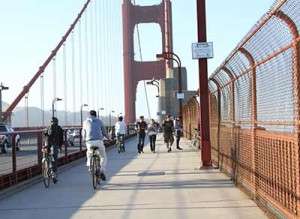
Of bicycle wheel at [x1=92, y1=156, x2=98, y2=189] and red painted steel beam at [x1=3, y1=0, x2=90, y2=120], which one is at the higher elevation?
red painted steel beam at [x1=3, y1=0, x2=90, y2=120]

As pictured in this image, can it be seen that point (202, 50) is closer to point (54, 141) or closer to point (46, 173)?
point (54, 141)

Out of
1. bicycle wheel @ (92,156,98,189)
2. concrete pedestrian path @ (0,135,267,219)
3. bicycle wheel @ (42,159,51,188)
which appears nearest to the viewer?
concrete pedestrian path @ (0,135,267,219)

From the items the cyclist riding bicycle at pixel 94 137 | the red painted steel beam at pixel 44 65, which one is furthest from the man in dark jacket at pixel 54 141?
the red painted steel beam at pixel 44 65

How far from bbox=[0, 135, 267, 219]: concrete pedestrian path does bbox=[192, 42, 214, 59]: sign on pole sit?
2502 millimetres

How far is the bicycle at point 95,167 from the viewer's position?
992cm

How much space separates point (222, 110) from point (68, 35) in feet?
172

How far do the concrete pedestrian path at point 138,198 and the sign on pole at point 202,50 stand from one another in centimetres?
250

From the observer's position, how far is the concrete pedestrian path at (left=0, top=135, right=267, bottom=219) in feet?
23.3

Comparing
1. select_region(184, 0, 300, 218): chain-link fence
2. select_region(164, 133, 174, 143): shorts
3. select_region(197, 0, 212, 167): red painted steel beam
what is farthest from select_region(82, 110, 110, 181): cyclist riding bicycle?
select_region(164, 133, 174, 143): shorts

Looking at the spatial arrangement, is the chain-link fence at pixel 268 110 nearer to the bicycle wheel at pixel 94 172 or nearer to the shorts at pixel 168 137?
the bicycle wheel at pixel 94 172

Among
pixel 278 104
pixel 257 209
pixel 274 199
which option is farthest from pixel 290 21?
pixel 257 209

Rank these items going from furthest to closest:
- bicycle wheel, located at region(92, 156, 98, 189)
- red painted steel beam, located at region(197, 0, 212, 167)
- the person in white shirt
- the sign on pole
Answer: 1. the person in white shirt
2. red painted steel beam, located at region(197, 0, 212, 167)
3. the sign on pole
4. bicycle wheel, located at region(92, 156, 98, 189)

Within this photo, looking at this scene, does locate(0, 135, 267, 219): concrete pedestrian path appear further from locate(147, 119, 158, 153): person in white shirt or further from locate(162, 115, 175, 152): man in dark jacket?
locate(147, 119, 158, 153): person in white shirt

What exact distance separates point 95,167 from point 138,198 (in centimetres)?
186
